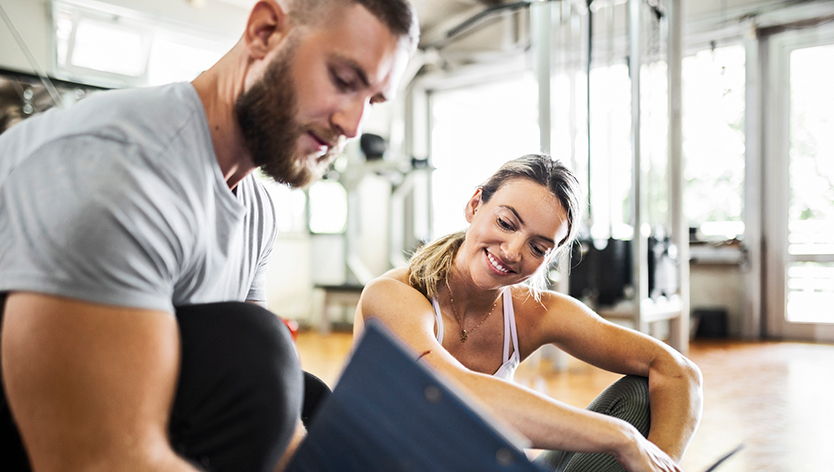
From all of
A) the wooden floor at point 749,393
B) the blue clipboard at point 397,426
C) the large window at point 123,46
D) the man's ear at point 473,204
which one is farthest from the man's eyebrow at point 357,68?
the large window at point 123,46

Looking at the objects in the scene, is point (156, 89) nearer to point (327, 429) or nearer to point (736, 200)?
point (327, 429)

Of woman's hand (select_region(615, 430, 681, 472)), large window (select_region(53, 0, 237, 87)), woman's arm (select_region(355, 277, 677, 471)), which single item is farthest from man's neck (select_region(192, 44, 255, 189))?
large window (select_region(53, 0, 237, 87))

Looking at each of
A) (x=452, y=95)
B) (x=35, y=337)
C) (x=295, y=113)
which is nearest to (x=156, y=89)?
(x=295, y=113)

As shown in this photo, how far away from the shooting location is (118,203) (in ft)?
1.99

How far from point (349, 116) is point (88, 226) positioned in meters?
0.36

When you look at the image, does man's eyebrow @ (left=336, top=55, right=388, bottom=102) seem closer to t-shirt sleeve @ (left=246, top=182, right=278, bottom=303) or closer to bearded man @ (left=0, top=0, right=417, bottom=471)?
bearded man @ (left=0, top=0, right=417, bottom=471)

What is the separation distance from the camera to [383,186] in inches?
253

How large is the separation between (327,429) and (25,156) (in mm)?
449

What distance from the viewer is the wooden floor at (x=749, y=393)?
2141 millimetres

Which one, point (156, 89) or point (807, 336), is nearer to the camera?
point (156, 89)

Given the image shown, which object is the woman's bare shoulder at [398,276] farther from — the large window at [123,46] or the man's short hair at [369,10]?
the large window at [123,46]

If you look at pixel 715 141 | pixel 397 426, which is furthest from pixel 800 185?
pixel 397 426

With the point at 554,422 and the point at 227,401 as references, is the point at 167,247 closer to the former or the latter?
the point at 227,401

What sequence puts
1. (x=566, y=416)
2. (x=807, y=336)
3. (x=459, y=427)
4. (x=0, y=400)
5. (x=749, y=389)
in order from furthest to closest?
(x=807, y=336) < (x=749, y=389) < (x=566, y=416) < (x=0, y=400) < (x=459, y=427)
